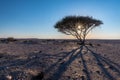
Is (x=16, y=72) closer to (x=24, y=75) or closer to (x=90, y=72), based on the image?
(x=24, y=75)

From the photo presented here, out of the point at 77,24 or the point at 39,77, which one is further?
the point at 77,24

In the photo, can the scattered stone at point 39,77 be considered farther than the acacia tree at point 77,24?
No

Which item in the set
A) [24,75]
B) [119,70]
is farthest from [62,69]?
[119,70]

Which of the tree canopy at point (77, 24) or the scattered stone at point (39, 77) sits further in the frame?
the tree canopy at point (77, 24)

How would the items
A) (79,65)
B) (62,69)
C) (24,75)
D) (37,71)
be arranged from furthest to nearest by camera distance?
(79,65) < (62,69) < (37,71) < (24,75)

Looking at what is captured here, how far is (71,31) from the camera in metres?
48.0

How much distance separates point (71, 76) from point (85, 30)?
36.0 metres

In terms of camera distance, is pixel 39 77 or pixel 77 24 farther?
pixel 77 24

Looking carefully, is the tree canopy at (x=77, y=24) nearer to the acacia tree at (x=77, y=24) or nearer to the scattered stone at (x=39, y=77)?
the acacia tree at (x=77, y=24)

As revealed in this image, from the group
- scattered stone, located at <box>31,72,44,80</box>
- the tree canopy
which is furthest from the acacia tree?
scattered stone, located at <box>31,72,44,80</box>

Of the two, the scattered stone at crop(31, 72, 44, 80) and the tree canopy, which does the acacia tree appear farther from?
the scattered stone at crop(31, 72, 44, 80)

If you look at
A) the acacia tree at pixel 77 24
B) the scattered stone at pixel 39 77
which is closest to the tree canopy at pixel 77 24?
the acacia tree at pixel 77 24

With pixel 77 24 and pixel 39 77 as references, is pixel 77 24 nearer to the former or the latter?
pixel 77 24

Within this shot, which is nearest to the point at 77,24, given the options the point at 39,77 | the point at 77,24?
the point at 77,24
